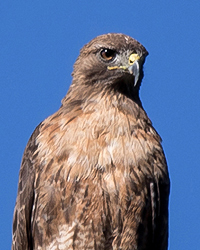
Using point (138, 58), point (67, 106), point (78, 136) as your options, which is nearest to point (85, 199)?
point (78, 136)

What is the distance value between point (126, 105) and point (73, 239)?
136cm

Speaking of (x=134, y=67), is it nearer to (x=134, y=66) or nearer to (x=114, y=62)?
(x=134, y=66)

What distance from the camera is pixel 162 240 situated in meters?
5.52

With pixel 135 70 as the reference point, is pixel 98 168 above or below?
below

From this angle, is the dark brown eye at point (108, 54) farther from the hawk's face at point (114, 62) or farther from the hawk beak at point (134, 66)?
the hawk beak at point (134, 66)

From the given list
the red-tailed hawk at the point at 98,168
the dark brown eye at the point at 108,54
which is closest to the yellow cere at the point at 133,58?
the red-tailed hawk at the point at 98,168

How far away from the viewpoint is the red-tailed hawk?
499cm

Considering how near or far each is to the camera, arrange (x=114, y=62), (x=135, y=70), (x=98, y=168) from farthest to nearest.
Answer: (x=114, y=62), (x=135, y=70), (x=98, y=168)

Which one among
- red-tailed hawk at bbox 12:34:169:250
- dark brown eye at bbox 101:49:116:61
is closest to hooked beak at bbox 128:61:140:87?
red-tailed hawk at bbox 12:34:169:250

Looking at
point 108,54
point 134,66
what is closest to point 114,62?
point 108,54

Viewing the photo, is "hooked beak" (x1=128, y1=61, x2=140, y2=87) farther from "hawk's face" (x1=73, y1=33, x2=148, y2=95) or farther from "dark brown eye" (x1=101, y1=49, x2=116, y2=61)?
"dark brown eye" (x1=101, y1=49, x2=116, y2=61)

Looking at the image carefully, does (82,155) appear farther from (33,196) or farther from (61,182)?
(33,196)

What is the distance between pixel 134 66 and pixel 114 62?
0.72ft

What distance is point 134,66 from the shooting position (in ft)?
16.9
